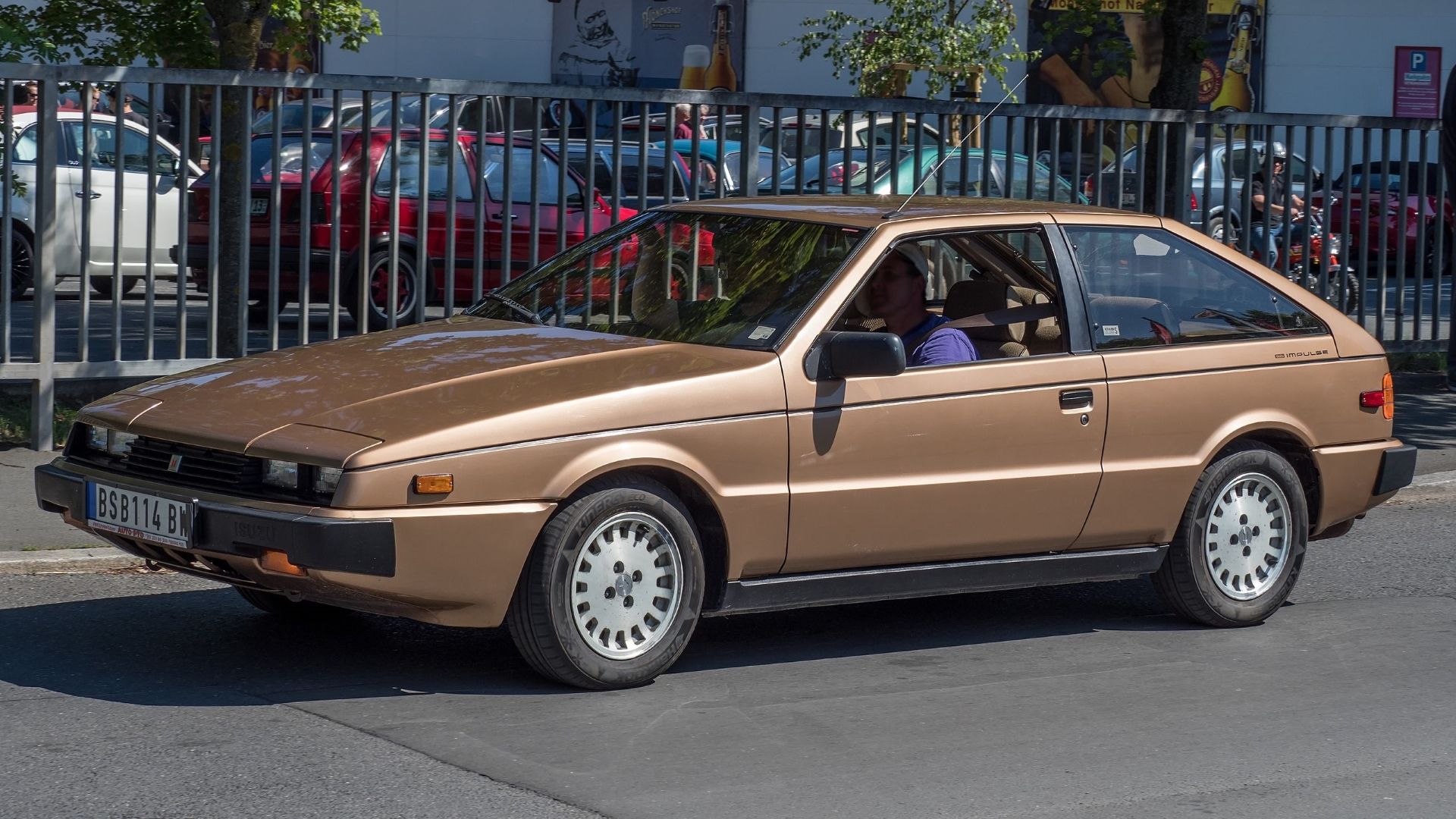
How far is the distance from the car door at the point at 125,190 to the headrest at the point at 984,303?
4.84 metres

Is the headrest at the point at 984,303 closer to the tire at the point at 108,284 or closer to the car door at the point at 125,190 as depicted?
the car door at the point at 125,190

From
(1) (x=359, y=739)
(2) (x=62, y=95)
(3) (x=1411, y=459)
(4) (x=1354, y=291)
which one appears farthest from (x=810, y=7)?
(1) (x=359, y=739)

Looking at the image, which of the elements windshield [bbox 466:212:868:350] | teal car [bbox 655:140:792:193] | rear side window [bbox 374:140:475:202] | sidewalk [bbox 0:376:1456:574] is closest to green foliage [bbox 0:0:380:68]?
rear side window [bbox 374:140:475:202]

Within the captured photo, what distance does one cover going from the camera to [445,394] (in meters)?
5.66

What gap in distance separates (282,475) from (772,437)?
1497 mm

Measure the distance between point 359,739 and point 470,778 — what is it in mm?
477

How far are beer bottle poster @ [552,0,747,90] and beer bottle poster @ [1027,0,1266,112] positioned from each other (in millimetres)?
5973

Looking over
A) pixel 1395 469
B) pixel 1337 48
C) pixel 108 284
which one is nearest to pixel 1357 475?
pixel 1395 469

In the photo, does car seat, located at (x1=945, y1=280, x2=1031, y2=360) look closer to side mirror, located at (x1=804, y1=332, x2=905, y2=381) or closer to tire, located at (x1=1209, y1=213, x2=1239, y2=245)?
side mirror, located at (x1=804, y1=332, x2=905, y2=381)

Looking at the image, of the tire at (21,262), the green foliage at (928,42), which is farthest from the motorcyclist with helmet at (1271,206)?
the green foliage at (928,42)

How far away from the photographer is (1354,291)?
1360 centimetres

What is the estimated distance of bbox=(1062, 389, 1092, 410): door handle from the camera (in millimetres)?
6531

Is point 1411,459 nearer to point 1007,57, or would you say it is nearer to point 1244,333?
point 1244,333

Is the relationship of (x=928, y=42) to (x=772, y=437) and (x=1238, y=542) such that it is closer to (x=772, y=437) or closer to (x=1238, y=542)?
(x=1238, y=542)
